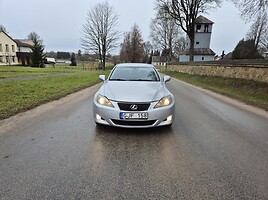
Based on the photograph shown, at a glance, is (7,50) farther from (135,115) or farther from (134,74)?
(135,115)

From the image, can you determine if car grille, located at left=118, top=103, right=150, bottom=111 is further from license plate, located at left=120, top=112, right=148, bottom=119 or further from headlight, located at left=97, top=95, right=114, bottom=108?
headlight, located at left=97, top=95, right=114, bottom=108

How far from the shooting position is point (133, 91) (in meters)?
4.10

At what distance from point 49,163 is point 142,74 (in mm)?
3533

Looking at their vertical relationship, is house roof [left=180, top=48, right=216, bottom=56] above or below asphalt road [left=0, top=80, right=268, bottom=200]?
above

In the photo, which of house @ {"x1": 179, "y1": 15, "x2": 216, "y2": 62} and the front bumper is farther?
house @ {"x1": 179, "y1": 15, "x2": 216, "y2": 62}

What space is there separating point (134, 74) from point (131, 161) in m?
3.02

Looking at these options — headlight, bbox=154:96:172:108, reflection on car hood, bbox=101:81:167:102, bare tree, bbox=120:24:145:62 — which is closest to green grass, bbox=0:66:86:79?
reflection on car hood, bbox=101:81:167:102

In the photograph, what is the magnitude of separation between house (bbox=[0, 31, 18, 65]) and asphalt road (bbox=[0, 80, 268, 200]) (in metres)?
52.0

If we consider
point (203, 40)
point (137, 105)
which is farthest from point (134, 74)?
point (203, 40)

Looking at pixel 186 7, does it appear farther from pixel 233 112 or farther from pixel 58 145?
pixel 58 145

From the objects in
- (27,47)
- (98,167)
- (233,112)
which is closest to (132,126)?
(98,167)

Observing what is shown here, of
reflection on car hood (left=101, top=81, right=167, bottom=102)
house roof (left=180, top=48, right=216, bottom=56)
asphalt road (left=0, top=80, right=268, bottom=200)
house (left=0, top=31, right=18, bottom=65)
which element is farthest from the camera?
house roof (left=180, top=48, right=216, bottom=56)

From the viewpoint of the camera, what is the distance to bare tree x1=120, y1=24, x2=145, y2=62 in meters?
58.3

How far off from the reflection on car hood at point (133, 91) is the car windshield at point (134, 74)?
0.40 meters
